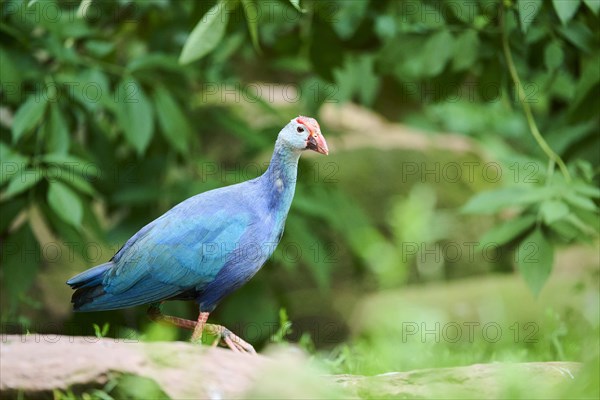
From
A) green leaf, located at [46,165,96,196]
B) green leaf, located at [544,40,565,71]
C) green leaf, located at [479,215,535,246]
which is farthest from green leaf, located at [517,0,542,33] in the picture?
green leaf, located at [46,165,96,196]

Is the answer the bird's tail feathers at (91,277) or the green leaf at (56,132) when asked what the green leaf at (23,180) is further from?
the bird's tail feathers at (91,277)

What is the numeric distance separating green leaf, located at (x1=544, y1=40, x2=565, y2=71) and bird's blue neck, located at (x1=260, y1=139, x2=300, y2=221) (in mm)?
1730

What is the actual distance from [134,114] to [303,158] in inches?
52.3

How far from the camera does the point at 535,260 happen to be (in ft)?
16.2

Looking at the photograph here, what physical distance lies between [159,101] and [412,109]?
6.71 meters

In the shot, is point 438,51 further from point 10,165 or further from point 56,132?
point 10,165

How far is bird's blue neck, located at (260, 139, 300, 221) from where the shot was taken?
4.34 m

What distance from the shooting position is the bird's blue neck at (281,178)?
4336 mm

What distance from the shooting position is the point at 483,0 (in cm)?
515

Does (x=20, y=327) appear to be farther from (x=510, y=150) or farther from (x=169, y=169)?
(x=510, y=150)

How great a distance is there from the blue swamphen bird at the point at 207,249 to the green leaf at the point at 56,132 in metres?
1.36

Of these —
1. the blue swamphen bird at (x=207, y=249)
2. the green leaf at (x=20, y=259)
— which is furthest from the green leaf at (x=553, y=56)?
the green leaf at (x=20, y=259)

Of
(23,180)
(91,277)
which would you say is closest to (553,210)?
(91,277)

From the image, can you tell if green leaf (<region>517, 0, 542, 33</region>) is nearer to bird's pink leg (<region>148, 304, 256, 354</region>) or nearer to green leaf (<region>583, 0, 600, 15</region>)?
green leaf (<region>583, 0, 600, 15</region>)
